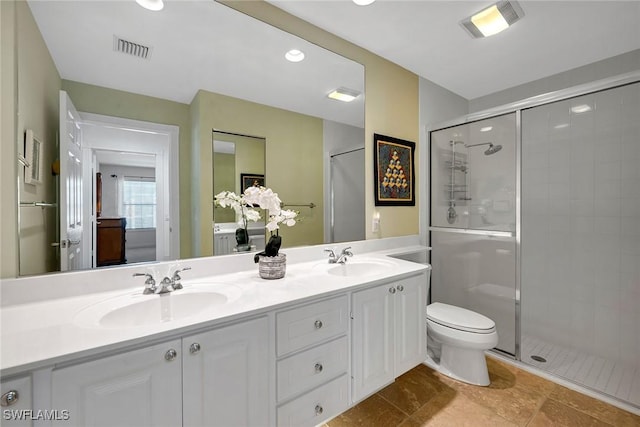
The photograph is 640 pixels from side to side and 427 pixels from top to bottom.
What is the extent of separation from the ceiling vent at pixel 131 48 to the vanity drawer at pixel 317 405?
1687 millimetres

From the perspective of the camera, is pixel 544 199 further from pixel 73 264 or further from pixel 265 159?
pixel 73 264

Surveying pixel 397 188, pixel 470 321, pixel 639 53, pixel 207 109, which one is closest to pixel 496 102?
pixel 639 53

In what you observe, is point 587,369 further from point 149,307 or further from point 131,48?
point 131,48

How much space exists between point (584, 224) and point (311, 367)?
256cm

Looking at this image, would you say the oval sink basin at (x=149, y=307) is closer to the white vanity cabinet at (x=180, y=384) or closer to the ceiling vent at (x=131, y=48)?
the white vanity cabinet at (x=180, y=384)

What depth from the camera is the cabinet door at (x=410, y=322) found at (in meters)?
1.55

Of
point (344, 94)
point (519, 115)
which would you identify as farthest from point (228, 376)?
point (519, 115)

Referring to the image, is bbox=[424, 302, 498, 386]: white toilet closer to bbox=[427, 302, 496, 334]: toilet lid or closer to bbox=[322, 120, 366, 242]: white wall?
bbox=[427, 302, 496, 334]: toilet lid

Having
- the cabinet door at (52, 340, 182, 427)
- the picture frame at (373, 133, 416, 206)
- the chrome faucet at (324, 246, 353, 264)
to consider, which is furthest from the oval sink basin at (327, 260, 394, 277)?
the cabinet door at (52, 340, 182, 427)

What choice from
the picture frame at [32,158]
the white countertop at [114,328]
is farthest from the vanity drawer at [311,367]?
the picture frame at [32,158]

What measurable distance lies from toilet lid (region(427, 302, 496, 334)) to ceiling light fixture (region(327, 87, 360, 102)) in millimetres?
1708

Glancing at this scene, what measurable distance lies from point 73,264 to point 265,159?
1.05 meters

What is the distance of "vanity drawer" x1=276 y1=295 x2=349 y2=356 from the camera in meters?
1.11

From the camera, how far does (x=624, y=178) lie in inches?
82.7
